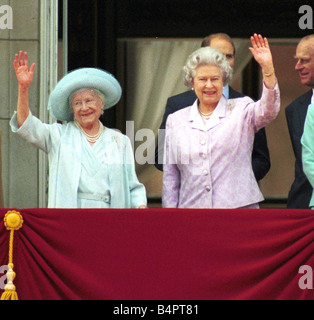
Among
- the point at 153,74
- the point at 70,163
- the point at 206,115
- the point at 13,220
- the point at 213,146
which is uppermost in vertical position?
the point at 153,74

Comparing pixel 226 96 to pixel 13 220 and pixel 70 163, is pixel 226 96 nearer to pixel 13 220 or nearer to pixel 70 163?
pixel 70 163

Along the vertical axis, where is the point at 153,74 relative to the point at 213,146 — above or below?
above

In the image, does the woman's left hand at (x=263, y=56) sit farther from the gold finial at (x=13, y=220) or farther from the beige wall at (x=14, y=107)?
the beige wall at (x=14, y=107)

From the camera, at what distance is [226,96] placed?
306 inches

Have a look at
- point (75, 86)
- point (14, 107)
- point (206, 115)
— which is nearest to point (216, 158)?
point (206, 115)

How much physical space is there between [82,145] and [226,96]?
1036 millimetres

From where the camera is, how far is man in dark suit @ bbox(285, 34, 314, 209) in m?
7.60

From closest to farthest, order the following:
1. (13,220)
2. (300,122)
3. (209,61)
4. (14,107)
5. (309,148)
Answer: (13,220)
(309,148)
(209,61)
(300,122)
(14,107)

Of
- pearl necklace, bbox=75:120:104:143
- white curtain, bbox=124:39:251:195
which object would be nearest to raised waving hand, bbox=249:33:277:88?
pearl necklace, bbox=75:120:104:143

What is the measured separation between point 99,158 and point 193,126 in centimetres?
60

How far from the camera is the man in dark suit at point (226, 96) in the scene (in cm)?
765

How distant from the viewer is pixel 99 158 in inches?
286

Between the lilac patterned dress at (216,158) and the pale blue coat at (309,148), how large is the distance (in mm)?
190
